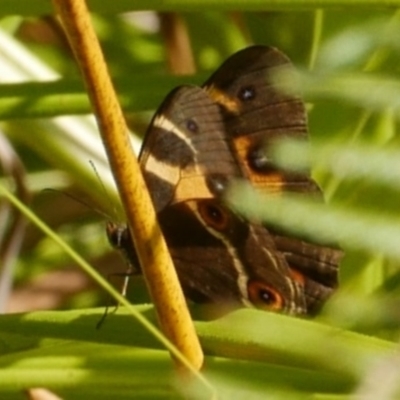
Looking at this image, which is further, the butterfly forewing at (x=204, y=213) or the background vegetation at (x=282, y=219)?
the butterfly forewing at (x=204, y=213)

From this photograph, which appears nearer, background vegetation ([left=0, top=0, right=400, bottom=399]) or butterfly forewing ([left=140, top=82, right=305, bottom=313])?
background vegetation ([left=0, top=0, right=400, bottom=399])

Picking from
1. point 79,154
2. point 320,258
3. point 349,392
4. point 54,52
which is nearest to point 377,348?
point 349,392

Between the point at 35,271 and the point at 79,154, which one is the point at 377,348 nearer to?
the point at 79,154

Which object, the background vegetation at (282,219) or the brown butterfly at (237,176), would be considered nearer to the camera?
the background vegetation at (282,219)
